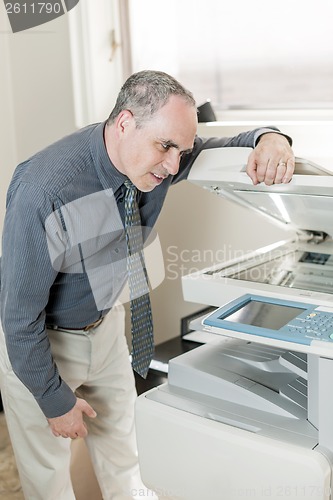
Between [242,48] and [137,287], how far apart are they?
Answer: 3.32 feet

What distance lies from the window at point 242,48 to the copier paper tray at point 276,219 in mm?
709

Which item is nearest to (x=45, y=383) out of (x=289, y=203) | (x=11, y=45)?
(x=289, y=203)

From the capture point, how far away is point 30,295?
130cm

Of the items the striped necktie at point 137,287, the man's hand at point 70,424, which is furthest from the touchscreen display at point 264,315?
the man's hand at point 70,424

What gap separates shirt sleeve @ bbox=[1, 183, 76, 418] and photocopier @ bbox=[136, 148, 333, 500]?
0.23 m

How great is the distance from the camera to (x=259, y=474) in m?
1.11

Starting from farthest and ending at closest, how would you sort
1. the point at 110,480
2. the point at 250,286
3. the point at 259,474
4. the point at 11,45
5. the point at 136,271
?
the point at 11,45 → the point at 110,480 → the point at 136,271 → the point at 250,286 → the point at 259,474

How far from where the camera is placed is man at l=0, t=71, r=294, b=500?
1251mm

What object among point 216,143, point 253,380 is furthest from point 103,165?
point 253,380

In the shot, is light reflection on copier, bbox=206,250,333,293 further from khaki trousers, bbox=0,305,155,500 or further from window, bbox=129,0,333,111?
window, bbox=129,0,333,111

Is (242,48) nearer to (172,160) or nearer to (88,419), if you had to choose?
(172,160)

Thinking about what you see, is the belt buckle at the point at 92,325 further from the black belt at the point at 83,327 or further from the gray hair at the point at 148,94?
the gray hair at the point at 148,94

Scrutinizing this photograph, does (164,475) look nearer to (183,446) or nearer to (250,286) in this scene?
(183,446)

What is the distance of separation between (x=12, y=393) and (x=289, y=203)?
30.8 inches
